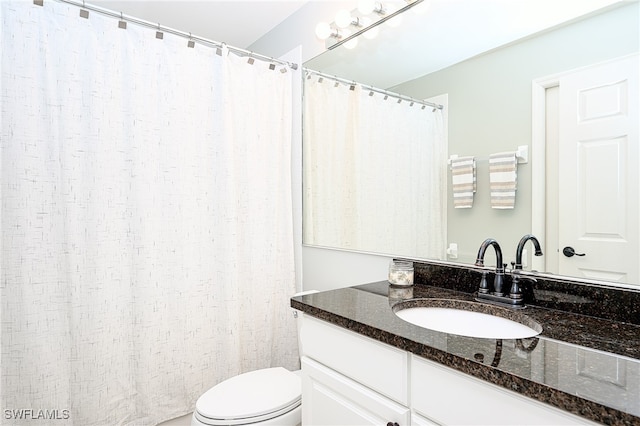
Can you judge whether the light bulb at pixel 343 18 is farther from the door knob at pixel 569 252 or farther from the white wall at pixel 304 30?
the door knob at pixel 569 252

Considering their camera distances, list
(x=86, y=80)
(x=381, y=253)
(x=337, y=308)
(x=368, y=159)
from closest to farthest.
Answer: (x=337, y=308), (x=86, y=80), (x=381, y=253), (x=368, y=159)

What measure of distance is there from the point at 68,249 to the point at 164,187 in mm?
484

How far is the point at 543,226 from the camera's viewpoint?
121 cm

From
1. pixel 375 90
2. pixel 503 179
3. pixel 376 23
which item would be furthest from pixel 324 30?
pixel 503 179

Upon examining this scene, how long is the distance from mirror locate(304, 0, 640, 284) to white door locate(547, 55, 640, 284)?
0.17ft

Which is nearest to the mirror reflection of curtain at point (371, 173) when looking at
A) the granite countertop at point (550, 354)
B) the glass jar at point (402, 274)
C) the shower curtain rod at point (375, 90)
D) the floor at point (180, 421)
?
the shower curtain rod at point (375, 90)

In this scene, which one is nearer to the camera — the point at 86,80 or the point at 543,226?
the point at 543,226

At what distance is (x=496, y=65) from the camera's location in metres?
1.34

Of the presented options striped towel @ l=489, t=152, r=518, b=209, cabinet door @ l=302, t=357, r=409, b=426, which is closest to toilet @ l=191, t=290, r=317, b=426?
cabinet door @ l=302, t=357, r=409, b=426

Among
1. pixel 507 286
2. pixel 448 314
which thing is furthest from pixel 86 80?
pixel 507 286

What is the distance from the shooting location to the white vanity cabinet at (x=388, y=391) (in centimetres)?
71

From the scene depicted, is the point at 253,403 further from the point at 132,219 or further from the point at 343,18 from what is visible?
the point at 343,18

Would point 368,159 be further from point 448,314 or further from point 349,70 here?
point 448,314

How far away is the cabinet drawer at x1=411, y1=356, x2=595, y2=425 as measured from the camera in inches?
26.2
